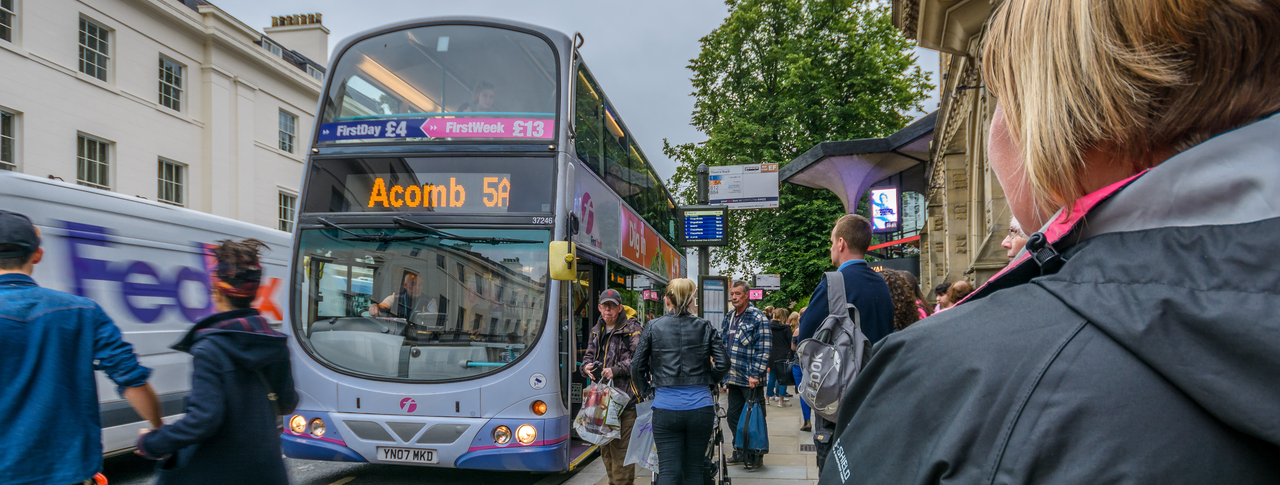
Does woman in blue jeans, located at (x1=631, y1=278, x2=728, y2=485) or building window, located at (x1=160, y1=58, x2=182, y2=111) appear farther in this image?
building window, located at (x1=160, y1=58, x2=182, y2=111)

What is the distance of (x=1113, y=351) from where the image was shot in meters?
0.58

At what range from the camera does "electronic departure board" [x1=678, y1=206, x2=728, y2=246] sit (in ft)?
38.8

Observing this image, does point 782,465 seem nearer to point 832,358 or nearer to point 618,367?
point 618,367

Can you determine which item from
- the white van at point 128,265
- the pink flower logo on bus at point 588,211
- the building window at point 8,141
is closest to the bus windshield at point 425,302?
the white van at point 128,265

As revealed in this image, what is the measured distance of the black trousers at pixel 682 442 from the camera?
16.9 feet

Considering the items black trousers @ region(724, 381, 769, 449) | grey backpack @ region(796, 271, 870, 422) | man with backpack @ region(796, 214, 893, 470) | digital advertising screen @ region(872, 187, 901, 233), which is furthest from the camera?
digital advertising screen @ region(872, 187, 901, 233)

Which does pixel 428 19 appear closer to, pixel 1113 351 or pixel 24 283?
pixel 24 283

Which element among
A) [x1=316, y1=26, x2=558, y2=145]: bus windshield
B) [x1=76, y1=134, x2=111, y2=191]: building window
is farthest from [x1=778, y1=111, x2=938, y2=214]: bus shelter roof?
[x1=76, y1=134, x2=111, y2=191]: building window

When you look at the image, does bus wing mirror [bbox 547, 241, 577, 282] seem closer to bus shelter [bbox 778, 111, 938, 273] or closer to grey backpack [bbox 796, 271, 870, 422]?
grey backpack [bbox 796, 271, 870, 422]

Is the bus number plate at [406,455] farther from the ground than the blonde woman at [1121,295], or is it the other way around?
the blonde woman at [1121,295]

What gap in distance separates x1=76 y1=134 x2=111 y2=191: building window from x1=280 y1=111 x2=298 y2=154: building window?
573 cm

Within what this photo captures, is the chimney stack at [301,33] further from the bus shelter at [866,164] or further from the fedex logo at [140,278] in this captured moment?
the fedex logo at [140,278]

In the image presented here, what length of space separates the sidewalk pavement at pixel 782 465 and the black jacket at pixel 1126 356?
6449mm

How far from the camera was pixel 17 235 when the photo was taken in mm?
2805
